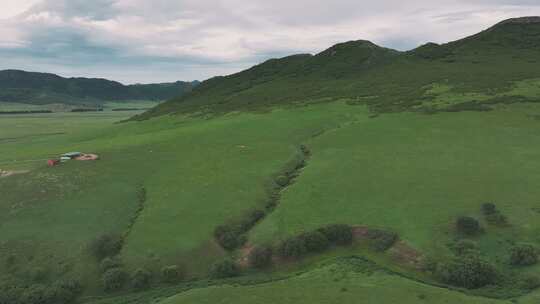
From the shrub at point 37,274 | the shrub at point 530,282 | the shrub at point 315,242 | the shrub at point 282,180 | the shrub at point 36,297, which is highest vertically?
the shrub at point 282,180

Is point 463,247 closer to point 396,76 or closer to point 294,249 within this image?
point 294,249

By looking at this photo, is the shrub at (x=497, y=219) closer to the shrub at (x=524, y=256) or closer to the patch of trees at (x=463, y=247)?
the patch of trees at (x=463, y=247)

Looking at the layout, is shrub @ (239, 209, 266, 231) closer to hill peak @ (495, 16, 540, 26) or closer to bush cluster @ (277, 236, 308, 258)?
bush cluster @ (277, 236, 308, 258)

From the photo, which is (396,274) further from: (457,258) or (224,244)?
(224,244)

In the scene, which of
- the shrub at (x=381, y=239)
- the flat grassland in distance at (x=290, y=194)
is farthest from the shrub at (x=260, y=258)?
the shrub at (x=381, y=239)

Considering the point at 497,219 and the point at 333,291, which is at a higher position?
the point at 497,219

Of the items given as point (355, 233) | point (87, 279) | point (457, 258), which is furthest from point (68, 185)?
point (457, 258)

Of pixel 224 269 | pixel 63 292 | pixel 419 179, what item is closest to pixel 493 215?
pixel 419 179
